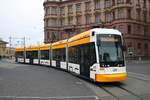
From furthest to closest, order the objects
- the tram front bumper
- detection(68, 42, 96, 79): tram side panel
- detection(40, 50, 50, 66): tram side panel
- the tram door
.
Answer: detection(40, 50, 50, 66): tram side panel → the tram door → detection(68, 42, 96, 79): tram side panel → the tram front bumper

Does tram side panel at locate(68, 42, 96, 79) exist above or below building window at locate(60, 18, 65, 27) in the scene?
below

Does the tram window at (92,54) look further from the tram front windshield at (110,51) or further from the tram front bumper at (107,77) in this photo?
A: the tram front bumper at (107,77)

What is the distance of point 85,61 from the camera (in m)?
19.0

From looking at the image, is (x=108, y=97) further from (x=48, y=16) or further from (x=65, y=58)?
(x=48, y=16)

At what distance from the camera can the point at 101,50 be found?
16859mm

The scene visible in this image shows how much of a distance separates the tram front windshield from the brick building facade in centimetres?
4924

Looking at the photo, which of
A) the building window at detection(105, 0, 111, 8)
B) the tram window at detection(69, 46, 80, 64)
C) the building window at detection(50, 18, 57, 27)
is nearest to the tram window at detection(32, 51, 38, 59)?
the tram window at detection(69, 46, 80, 64)

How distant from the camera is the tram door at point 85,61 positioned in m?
18.5

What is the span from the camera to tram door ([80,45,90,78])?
18.5 m

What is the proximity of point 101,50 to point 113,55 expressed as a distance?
77cm

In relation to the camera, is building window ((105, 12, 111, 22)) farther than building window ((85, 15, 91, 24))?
No

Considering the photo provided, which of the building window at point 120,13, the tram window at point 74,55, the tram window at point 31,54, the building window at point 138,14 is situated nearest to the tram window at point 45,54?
the tram window at point 31,54

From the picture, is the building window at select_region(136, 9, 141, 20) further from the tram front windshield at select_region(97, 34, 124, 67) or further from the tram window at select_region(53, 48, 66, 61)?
the tram front windshield at select_region(97, 34, 124, 67)

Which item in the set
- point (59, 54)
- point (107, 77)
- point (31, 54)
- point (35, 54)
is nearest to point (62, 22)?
point (31, 54)
